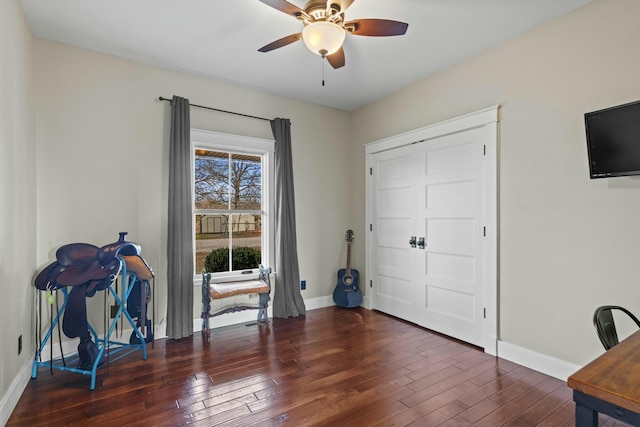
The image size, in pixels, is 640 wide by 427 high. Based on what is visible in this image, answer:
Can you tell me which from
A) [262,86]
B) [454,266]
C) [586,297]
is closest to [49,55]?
[262,86]

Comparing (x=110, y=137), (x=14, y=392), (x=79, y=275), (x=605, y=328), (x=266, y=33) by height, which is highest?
(x=266, y=33)

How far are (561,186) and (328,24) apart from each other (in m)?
2.16

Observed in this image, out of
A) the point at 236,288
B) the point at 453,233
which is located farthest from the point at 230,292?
the point at 453,233

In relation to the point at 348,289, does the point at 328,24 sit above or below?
above

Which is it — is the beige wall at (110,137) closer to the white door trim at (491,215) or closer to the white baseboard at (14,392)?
the white baseboard at (14,392)

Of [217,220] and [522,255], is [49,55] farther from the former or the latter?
[522,255]

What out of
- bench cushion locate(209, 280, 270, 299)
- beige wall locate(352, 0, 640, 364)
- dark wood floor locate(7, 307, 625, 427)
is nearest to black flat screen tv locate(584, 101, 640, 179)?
beige wall locate(352, 0, 640, 364)

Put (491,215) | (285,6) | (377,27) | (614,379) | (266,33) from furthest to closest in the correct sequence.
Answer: (491,215) < (266,33) < (377,27) < (285,6) < (614,379)

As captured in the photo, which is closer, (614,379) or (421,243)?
(614,379)

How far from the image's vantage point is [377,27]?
2291 mm

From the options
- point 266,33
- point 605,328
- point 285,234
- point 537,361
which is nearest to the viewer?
point 605,328

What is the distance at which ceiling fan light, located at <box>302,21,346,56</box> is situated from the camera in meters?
2.15

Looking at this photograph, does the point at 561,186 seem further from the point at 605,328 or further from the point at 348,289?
the point at 348,289

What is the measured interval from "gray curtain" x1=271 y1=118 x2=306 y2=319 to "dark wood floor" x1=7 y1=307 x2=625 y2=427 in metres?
0.78
